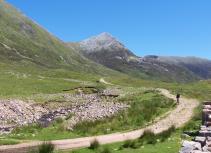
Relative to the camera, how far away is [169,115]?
191 ft

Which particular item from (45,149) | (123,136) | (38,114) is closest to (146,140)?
(123,136)

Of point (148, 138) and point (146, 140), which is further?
point (148, 138)

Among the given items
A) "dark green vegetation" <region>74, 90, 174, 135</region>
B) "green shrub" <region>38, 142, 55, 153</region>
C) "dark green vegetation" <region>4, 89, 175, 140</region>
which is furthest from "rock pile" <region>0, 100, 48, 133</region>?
"green shrub" <region>38, 142, 55, 153</region>

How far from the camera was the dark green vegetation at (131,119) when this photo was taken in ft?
156

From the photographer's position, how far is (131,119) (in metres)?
54.2

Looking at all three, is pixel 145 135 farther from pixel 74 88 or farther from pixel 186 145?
pixel 74 88

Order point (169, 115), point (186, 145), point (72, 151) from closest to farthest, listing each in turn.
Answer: point (186, 145)
point (72, 151)
point (169, 115)

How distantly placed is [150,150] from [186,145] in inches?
205

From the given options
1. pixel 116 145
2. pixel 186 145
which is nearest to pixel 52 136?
pixel 116 145

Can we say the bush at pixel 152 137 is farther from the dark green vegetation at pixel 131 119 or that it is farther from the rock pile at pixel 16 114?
the rock pile at pixel 16 114

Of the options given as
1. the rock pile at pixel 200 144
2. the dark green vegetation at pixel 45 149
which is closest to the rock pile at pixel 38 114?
the dark green vegetation at pixel 45 149

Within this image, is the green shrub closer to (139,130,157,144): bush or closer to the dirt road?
the dirt road

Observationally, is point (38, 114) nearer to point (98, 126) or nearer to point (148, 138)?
point (98, 126)

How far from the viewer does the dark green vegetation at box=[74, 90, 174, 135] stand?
156 ft
